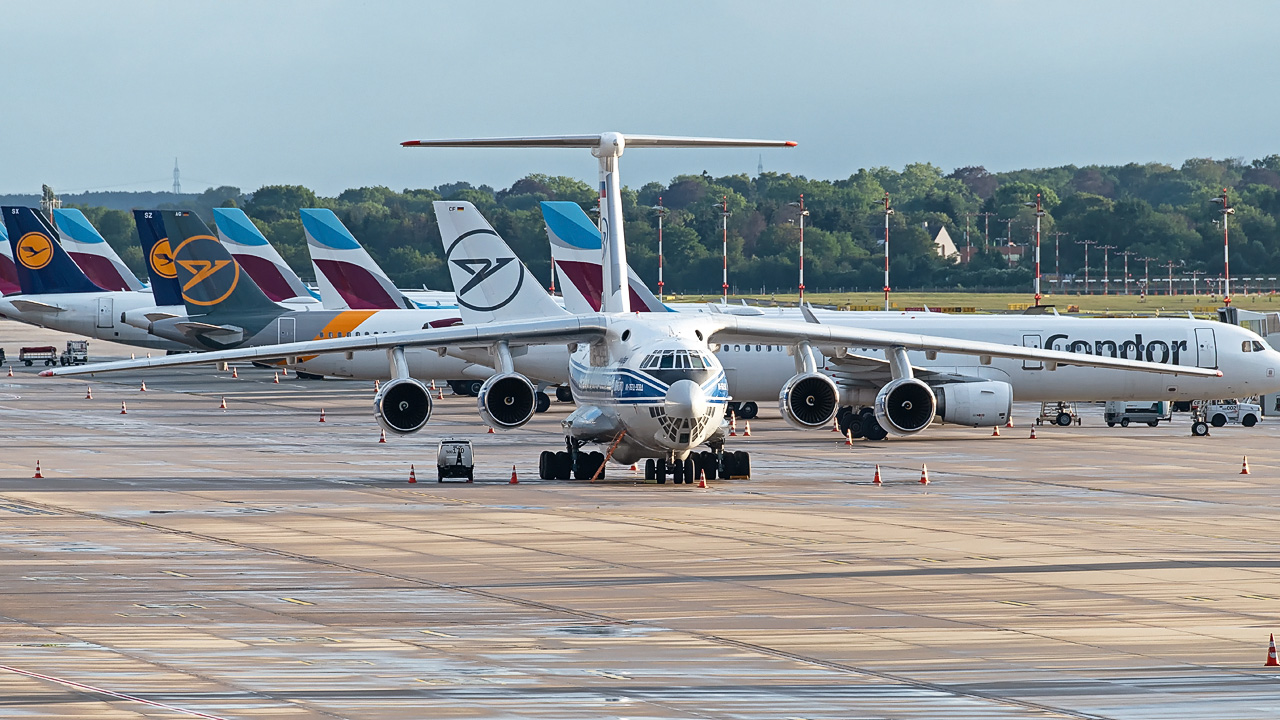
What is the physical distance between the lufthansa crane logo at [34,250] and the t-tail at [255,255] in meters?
11.9

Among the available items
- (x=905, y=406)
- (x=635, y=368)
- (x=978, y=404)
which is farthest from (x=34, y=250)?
(x=905, y=406)

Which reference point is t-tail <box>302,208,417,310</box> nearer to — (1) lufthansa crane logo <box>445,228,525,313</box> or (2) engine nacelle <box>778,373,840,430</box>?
(1) lufthansa crane logo <box>445,228,525,313</box>

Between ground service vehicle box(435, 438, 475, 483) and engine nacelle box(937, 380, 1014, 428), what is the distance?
15.7 meters

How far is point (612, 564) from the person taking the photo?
22922mm

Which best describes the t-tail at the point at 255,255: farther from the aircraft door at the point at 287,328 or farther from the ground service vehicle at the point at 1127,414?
the ground service vehicle at the point at 1127,414

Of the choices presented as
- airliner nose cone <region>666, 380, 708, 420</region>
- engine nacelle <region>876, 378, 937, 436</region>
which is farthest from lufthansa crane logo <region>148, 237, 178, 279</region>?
engine nacelle <region>876, 378, 937, 436</region>

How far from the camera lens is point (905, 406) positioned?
33.4m

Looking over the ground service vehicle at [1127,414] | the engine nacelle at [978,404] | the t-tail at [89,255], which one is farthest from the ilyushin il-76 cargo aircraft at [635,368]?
the t-tail at [89,255]

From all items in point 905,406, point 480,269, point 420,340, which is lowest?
point 905,406

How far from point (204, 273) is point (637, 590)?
42990 mm

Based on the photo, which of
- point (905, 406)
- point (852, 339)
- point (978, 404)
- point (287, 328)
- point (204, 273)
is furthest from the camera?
point (204, 273)

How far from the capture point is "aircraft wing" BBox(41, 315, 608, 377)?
3164 centimetres

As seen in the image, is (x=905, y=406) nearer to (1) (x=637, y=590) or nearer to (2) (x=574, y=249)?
(1) (x=637, y=590)

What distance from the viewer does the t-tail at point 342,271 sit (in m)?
66.0
